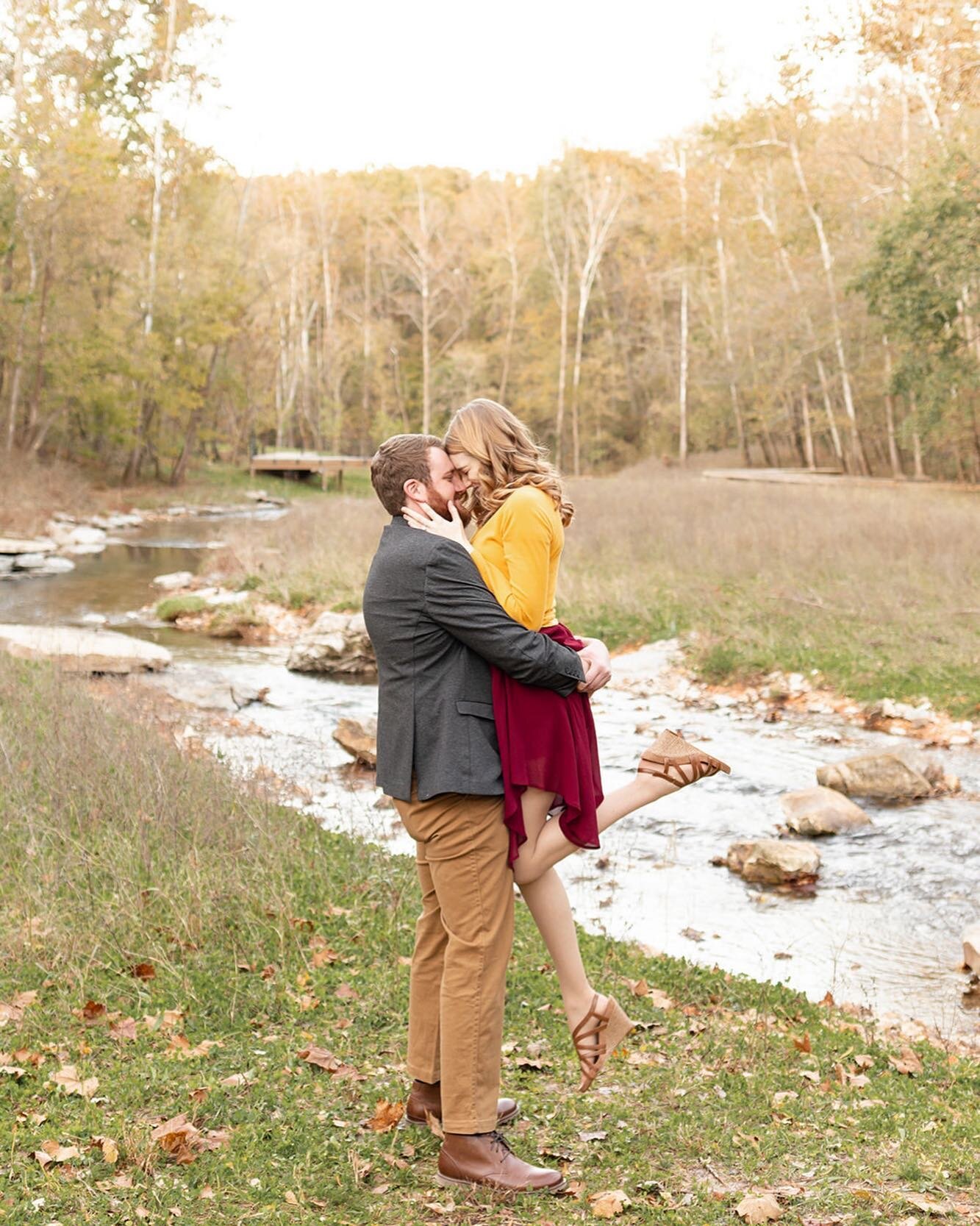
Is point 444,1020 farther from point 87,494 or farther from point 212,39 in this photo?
point 212,39

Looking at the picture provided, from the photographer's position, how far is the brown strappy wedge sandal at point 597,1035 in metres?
3.91

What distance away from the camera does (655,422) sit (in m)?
57.2

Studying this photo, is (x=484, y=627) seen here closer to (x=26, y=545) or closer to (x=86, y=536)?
(x=26, y=545)

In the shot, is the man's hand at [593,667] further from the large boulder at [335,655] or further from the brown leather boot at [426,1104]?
the large boulder at [335,655]

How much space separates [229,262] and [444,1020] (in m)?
41.5

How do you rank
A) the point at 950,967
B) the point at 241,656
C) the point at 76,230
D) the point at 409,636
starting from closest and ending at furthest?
1. the point at 409,636
2. the point at 950,967
3. the point at 241,656
4. the point at 76,230

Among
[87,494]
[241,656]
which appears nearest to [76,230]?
[87,494]

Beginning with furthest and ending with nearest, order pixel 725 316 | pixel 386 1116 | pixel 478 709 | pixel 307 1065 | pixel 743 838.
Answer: pixel 725 316 < pixel 743 838 < pixel 307 1065 < pixel 386 1116 < pixel 478 709

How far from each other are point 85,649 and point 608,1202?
37.8ft

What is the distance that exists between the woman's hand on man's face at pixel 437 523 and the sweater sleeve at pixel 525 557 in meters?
0.13

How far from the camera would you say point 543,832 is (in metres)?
3.79

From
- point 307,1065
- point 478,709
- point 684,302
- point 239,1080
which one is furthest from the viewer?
point 684,302

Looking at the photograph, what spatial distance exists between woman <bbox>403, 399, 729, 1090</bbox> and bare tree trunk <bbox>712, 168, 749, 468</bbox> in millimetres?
43573

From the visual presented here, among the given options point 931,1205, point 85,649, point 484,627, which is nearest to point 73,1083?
point 484,627
